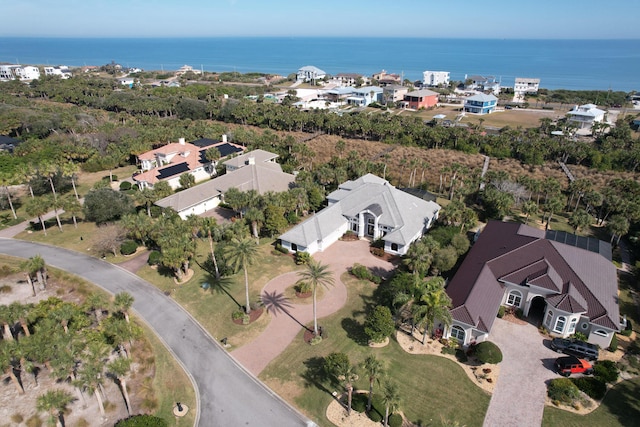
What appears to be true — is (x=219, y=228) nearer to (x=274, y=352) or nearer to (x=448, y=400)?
(x=274, y=352)

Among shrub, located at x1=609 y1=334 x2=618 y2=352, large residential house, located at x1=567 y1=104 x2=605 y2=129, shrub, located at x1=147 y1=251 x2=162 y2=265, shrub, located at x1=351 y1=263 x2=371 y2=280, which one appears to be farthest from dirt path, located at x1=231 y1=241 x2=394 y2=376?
large residential house, located at x1=567 y1=104 x2=605 y2=129

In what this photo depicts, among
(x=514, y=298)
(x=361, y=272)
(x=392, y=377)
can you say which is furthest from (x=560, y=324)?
(x=361, y=272)

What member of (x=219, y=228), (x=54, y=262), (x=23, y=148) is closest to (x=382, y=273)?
(x=219, y=228)

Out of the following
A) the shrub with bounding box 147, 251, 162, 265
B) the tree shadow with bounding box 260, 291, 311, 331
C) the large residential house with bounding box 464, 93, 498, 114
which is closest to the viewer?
the tree shadow with bounding box 260, 291, 311, 331

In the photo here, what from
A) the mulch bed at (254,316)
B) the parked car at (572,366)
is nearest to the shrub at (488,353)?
the parked car at (572,366)

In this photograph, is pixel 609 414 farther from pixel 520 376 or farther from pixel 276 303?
pixel 276 303

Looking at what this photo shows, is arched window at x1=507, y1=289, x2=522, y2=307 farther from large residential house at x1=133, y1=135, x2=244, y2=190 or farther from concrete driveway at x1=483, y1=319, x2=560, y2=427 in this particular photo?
large residential house at x1=133, y1=135, x2=244, y2=190
